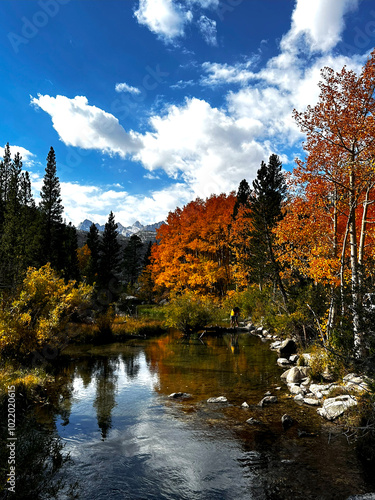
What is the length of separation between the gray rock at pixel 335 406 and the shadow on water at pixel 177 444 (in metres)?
0.27

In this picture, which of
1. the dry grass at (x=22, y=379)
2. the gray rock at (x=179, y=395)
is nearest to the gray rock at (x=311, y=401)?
the gray rock at (x=179, y=395)

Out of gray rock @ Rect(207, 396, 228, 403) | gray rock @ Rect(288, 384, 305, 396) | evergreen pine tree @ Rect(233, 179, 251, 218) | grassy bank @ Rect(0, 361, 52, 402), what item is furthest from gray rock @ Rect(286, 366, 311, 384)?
evergreen pine tree @ Rect(233, 179, 251, 218)

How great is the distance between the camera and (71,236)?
7138cm

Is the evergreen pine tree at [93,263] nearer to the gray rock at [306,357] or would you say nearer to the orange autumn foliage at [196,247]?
the orange autumn foliage at [196,247]

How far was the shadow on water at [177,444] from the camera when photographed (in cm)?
559

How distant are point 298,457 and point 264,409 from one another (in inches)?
114

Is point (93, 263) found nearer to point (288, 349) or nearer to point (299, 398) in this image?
point (288, 349)

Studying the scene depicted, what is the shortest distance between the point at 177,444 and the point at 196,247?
106 feet

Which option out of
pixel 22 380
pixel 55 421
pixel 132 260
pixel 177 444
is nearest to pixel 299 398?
pixel 177 444

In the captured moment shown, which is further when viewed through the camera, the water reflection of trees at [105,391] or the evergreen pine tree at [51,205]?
the evergreen pine tree at [51,205]

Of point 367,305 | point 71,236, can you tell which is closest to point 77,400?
point 367,305

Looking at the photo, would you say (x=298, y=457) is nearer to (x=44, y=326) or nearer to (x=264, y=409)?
(x=264, y=409)

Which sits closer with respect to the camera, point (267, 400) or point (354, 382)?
point (354, 382)

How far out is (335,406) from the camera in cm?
857
